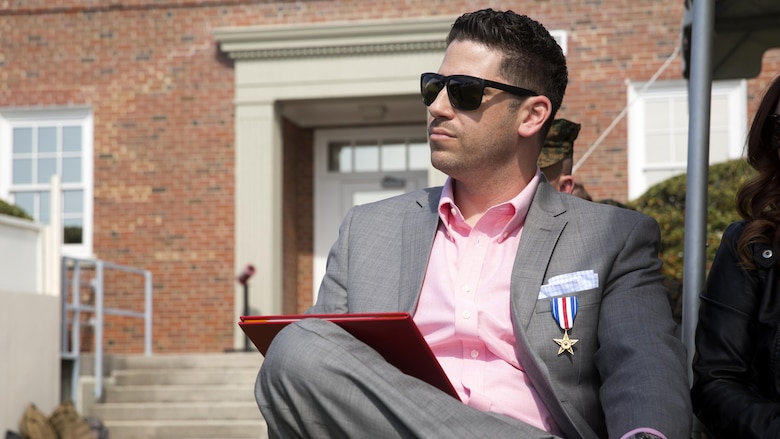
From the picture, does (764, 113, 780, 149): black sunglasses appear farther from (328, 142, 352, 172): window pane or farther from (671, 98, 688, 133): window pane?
(328, 142, 352, 172): window pane

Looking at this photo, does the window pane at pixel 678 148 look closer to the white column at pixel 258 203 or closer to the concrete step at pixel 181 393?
the white column at pixel 258 203

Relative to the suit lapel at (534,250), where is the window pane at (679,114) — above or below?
above

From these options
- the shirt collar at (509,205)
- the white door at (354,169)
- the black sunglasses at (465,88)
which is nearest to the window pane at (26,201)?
the white door at (354,169)

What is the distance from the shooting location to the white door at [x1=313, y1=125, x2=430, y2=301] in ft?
44.7

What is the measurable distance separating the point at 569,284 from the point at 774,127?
717mm

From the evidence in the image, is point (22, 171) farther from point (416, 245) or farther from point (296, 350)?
point (296, 350)

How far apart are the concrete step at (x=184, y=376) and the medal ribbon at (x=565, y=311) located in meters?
8.13

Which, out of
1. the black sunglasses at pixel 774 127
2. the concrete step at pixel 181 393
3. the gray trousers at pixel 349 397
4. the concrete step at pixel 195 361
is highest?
the black sunglasses at pixel 774 127

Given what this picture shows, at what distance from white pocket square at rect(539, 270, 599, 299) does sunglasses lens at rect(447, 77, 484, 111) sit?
0.48 m

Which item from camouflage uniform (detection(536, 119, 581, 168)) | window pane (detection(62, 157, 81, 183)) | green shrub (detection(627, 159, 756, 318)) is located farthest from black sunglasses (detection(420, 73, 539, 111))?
window pane (detection(62, 157, 81, 183))

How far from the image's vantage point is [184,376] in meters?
10.7

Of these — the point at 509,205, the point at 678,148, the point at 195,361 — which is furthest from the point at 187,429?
the point at 509,205

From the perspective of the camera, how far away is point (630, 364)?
2.33 m

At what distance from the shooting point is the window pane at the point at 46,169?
1326cm
